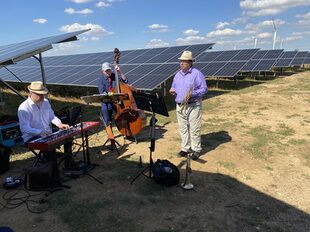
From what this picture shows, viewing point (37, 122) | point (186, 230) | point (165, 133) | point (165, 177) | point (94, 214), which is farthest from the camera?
point (165, 133)

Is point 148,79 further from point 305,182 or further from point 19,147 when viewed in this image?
point 305,182

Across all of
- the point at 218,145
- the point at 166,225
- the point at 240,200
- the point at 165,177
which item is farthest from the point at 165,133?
the point at 166,225

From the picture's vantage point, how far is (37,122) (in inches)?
217

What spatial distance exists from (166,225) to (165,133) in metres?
4.33

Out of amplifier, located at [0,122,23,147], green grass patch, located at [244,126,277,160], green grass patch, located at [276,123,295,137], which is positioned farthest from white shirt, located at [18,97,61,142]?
green grass patch, located at [276,123,295,137]

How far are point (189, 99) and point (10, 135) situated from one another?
12.6 ft

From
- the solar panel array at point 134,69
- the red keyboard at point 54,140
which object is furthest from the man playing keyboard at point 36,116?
the solar panel array at point 134,69

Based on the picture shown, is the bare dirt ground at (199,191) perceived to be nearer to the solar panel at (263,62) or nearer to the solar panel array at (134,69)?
the solar panel array at (134,69)

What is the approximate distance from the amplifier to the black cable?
5.25 ft

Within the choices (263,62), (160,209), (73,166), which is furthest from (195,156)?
(263,62)

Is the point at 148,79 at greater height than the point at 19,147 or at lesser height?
greater

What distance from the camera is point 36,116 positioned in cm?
548

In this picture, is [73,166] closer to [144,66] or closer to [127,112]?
[127,112]

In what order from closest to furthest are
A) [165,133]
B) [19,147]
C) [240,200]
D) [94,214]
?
[94,214] → [240,200] → [19,147] → [165,133]
